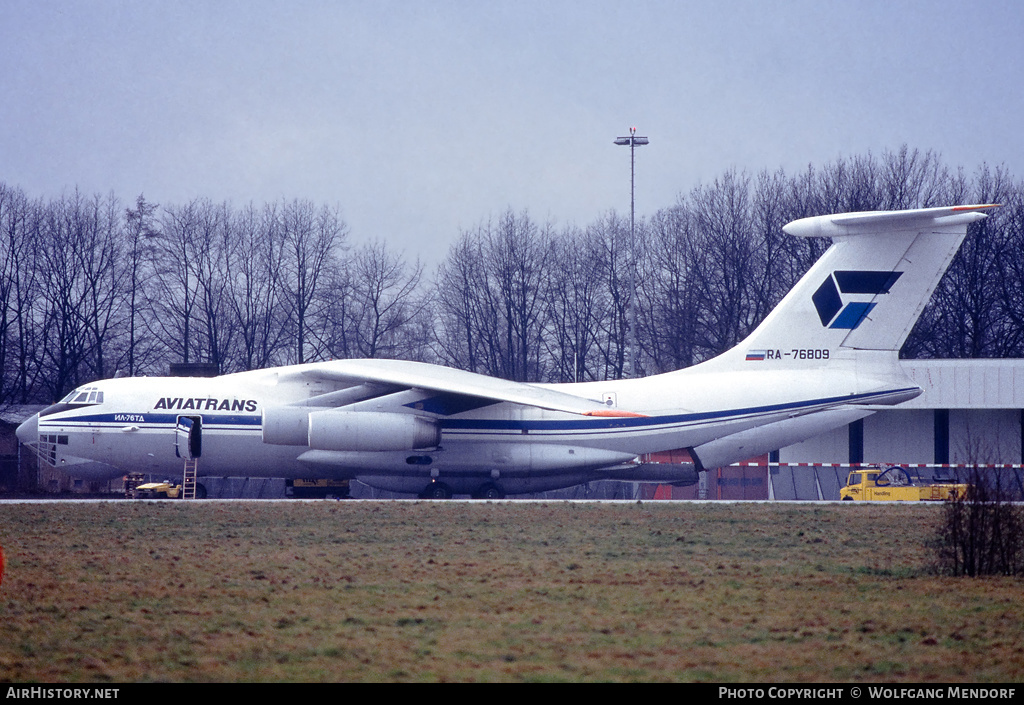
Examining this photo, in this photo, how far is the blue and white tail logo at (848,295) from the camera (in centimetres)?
1788

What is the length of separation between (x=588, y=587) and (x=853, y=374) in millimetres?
10678

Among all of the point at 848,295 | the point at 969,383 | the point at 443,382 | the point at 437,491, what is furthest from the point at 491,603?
the point at 969,383

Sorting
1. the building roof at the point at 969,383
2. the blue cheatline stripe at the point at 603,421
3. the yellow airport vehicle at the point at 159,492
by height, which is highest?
the building roof at the point at 969,383

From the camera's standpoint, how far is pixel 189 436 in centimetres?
1844

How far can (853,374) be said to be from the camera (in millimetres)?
18203

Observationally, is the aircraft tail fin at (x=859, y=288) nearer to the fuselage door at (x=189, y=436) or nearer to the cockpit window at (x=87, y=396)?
the fuselage door at (x=189, y=436)

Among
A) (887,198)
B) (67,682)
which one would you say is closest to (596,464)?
(67,682)

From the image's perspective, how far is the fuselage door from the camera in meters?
18.5

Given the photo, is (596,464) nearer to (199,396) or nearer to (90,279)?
(199,396)

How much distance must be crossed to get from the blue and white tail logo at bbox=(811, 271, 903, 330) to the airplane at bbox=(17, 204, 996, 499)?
25mm

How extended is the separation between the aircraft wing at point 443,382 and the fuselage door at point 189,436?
169 cm

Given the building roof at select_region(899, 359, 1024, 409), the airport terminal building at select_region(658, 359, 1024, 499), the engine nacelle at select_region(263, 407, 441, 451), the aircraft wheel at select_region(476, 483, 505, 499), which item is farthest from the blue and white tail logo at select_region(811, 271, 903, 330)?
the engine nacelle at select_region(263, 407, 441, 451)

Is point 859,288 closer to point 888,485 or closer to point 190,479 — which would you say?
point 888,485

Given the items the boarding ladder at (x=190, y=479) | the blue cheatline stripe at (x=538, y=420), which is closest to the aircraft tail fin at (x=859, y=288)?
the blue cheatline stripe at (x=538, y=420)
